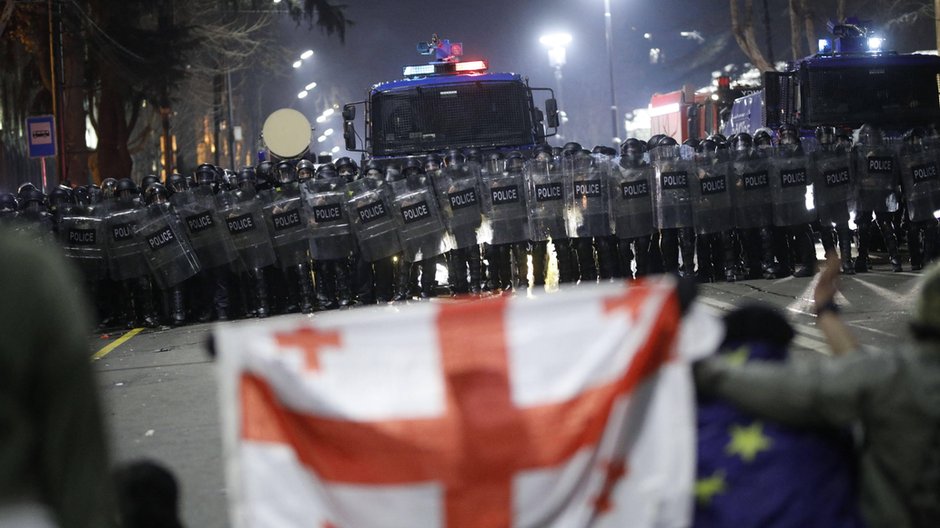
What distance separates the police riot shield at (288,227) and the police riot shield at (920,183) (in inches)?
301

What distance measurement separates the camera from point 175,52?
3347 cm

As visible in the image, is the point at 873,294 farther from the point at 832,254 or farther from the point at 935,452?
the point at 935,452

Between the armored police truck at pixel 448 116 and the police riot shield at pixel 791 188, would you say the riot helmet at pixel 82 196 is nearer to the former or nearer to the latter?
the armored police truck at pixel 448 116

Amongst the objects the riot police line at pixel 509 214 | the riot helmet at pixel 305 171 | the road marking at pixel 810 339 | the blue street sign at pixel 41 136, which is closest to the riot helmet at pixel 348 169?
the riot police line at pixel 509 214

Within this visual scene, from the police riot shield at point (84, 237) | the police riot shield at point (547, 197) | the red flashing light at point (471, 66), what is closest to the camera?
the police riot shield at point (84, 237)

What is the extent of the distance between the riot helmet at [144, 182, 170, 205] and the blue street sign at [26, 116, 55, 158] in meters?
9.45

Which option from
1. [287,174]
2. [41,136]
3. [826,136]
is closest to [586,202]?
[826,136]

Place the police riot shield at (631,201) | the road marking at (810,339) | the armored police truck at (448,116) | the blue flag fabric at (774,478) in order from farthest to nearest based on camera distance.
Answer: the armored police truck at (448,116), the police riot shield at (631,201), the road marking at (810,339), the blue flag fabric at (774,478)

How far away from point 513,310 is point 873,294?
460 inches

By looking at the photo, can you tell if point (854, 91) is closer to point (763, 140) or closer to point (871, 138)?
point (871, 138)

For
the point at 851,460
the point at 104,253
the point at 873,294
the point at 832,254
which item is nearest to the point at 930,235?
the point at 873,294

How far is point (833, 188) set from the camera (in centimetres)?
1722

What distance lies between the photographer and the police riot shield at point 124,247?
16.6 metres

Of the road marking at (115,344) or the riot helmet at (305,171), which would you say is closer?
the road marking at (115,344)
